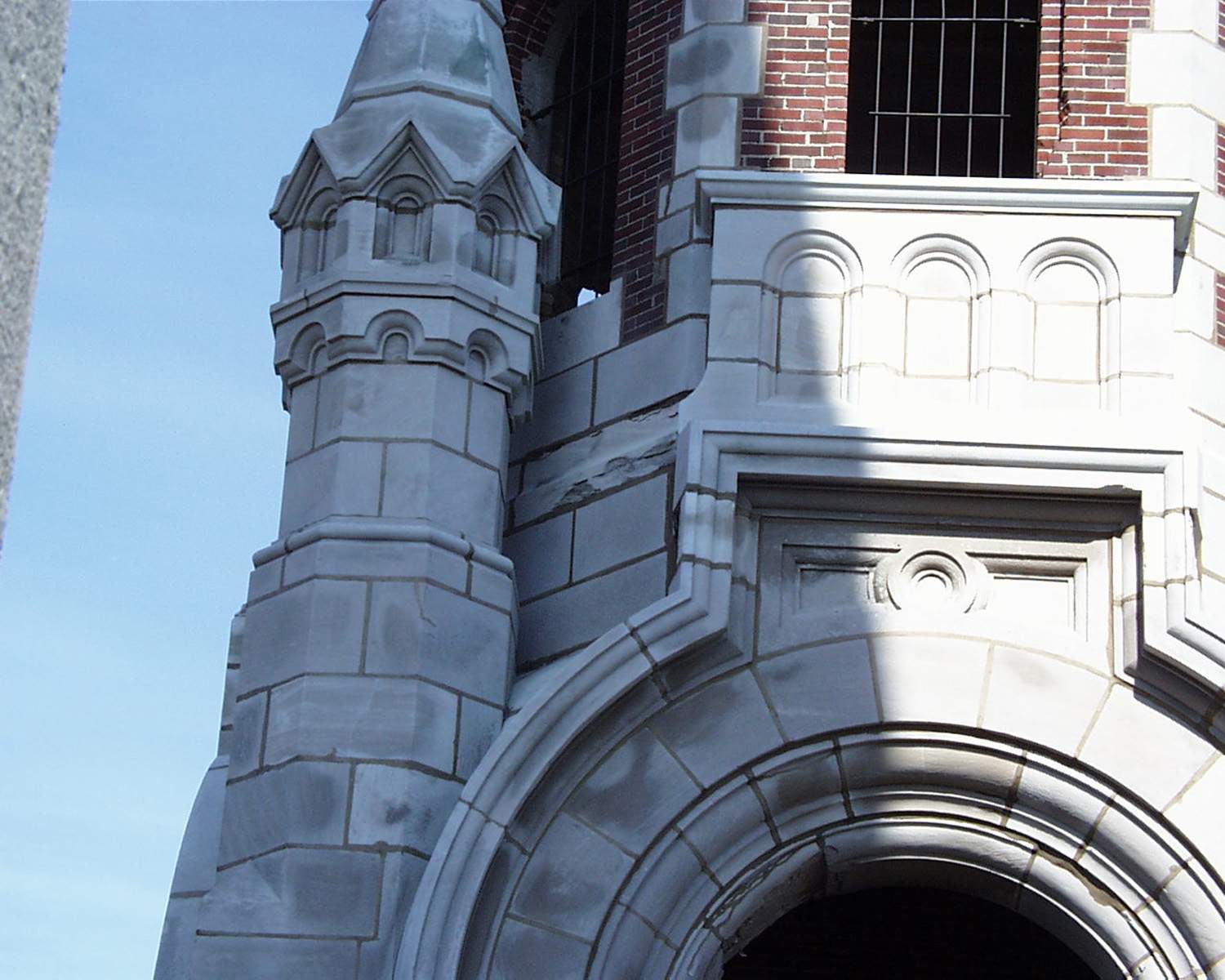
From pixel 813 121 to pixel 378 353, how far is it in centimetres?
224

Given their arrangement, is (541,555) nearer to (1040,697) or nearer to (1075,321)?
(1040,697)

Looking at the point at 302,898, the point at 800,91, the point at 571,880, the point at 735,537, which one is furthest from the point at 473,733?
the point at 800,91

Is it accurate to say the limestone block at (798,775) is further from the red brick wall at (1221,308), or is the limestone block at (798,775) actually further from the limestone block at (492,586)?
the red brick wall at (1221,308)

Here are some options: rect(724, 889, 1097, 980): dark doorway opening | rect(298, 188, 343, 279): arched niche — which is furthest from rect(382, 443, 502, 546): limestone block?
rect(724, 889, 1097, 980): dark doorway opening

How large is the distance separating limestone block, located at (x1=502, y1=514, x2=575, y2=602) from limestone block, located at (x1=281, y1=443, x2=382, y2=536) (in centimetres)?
91

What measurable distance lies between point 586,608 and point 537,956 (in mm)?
1638

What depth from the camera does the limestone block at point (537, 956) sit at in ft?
25.8

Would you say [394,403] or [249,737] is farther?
[394,403]

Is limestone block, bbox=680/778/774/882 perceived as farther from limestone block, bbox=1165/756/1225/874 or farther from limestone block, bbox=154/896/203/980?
limestone block, bbox=154/896/203/980

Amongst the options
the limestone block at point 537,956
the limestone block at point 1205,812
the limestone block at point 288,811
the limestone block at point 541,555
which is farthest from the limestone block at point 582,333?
the limestone block at point 1205,812

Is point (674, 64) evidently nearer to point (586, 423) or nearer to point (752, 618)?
point (586, 423)

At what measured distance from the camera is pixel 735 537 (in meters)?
8.37

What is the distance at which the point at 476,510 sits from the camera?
8750 millimetres

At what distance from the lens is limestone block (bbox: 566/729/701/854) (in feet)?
26.4
